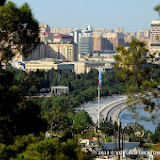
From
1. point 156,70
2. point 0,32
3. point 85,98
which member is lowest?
point 85,98

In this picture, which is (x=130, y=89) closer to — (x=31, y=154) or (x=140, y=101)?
(x=140, y=101)

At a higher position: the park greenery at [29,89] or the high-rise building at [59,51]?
the high-rise building at [59,51]

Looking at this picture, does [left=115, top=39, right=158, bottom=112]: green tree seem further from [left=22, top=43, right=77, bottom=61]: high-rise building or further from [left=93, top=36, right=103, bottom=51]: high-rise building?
[left=93, top=36, right=103, bottom=51]: high-rise building

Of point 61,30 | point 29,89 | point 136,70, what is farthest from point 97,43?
point 136,70

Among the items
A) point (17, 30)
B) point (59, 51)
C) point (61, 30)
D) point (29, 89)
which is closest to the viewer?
point (17, 30)

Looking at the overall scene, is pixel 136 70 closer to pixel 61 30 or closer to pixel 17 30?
pixel 17 30

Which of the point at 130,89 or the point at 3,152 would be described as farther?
the point at 130,89

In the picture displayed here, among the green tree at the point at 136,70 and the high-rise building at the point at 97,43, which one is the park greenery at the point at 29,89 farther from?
the high-rise building at the point at 97,43

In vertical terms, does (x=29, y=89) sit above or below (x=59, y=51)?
below

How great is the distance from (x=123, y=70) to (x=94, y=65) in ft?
220

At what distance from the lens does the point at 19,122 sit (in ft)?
25.1

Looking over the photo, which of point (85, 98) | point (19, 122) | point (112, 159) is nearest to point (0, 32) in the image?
point (19, 122)

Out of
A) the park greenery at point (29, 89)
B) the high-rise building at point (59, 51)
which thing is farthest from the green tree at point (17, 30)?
the high-rise building at point (59, 51)

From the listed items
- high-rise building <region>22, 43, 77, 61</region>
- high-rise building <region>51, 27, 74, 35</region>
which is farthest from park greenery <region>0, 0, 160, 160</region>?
high-rise building <region>51, 27, 74, 35</region>
